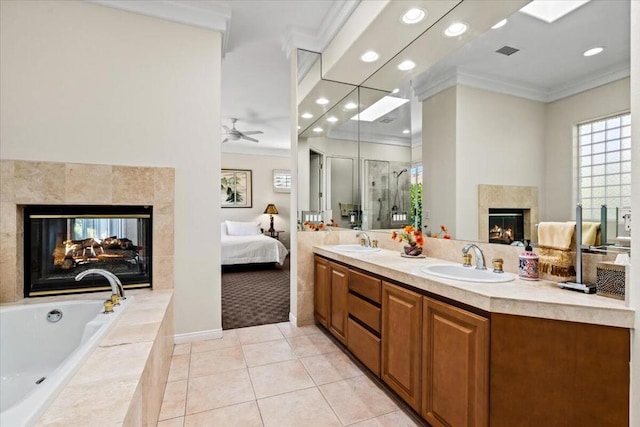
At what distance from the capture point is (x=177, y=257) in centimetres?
278

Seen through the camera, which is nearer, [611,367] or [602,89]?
[611,367]

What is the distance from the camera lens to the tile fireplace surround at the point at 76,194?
2336mm

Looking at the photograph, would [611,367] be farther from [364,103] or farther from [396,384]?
[364,103]

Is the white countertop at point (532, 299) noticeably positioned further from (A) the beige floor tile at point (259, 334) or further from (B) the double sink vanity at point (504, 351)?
(A) the beige floor tile at point (259, 334)

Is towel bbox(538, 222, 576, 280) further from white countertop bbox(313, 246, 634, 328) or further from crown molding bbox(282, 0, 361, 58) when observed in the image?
crown molding bbox(282, 0, 361, 58)

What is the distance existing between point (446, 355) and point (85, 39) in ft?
11.2

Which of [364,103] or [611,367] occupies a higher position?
[364,103]

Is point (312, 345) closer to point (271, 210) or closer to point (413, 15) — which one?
point (413, 15)

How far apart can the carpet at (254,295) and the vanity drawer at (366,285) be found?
1.32 m

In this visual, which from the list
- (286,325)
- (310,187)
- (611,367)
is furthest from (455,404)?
(310,187)

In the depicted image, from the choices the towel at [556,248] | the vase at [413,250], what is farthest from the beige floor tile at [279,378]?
the towel at [556,248]

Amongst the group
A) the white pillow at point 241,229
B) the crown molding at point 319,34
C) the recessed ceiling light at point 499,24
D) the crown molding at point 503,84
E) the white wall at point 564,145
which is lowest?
the white pillow at point 241,229

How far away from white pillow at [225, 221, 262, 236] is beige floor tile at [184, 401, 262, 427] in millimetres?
5261

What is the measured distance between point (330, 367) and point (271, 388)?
1.59ft
